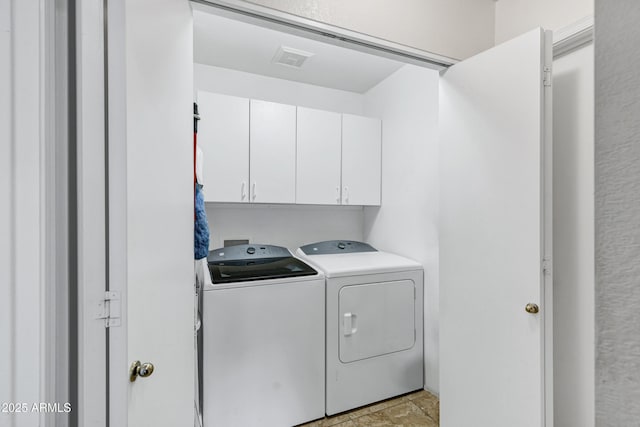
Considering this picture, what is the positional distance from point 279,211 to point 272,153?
1.89ft

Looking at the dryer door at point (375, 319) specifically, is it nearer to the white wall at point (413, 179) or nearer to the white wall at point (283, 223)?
the white wall at point (413, 179)

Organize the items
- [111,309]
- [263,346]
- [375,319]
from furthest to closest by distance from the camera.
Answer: [375,319] < [263,346] < [111,309]

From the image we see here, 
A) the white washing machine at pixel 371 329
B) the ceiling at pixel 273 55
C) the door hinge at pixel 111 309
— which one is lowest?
the white washing machine at pixel 371 329

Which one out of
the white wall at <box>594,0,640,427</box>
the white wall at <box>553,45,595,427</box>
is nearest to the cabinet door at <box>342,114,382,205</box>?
the white wall at <box>553,45,595,427</box>

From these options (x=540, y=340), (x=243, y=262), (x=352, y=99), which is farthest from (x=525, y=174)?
(x=352, y=99)

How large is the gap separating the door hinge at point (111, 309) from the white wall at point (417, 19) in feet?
3.77

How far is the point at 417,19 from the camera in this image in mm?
1484

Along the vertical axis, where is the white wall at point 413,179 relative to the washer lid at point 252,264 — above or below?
above

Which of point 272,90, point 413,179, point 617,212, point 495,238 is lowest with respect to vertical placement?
→ point 495,238

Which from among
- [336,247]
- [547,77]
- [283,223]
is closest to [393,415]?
[336,247]

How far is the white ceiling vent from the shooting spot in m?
2.21

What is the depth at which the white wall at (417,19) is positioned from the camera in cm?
129
